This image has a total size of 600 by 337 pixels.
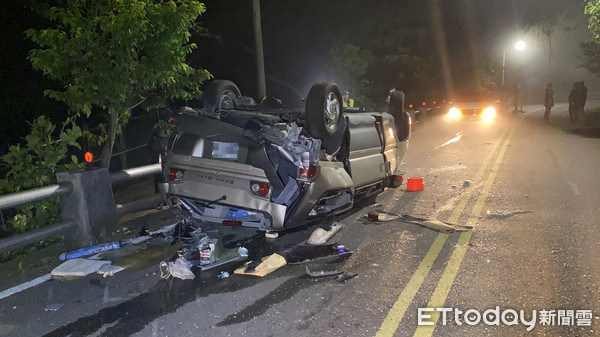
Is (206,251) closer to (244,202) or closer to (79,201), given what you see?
(244,202)

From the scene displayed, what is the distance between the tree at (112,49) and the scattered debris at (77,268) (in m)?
2.04

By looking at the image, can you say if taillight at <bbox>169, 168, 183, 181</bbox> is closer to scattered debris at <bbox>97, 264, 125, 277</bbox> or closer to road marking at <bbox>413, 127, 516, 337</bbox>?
scattered debris at <bbox>97, 264, 125, 277</bbox>

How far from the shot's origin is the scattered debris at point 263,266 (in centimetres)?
481

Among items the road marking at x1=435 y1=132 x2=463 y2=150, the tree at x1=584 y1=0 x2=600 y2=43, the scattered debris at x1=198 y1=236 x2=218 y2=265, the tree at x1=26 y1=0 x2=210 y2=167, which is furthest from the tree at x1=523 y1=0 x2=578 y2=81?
the scattered debris at x1=198 y1=236 x2=218 y2=265

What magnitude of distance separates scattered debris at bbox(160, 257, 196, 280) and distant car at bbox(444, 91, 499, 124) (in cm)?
2179

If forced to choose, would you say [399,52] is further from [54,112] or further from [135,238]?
[135,238]

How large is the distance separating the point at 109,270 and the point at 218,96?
2.94m

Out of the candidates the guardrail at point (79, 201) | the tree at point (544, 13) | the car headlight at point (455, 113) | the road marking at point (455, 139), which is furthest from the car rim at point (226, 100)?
the tree at point (544, 13)

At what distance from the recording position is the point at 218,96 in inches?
264

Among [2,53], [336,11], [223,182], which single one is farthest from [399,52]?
[223,182]

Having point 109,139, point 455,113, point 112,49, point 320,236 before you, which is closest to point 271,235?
point 320,236

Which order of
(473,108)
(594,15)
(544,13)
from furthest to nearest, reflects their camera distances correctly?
(544,13), (473,108), (594,15)

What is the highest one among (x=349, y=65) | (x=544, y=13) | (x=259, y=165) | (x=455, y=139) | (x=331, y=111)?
(x=544, y=13)

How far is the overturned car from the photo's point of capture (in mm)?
5332
